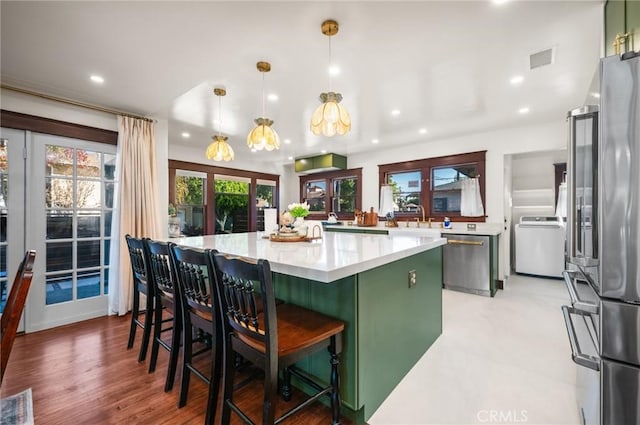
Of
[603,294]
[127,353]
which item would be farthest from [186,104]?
[603,294]

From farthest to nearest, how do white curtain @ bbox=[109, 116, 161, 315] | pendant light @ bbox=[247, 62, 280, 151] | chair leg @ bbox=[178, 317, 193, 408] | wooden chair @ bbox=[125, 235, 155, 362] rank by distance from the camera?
1. white curtain @ bbox=[109, 116, 161, 315]
2. pendant light @ bbox=[247, 62, 280, 151]
3. wooden chair @ bbox=[125, 235, 155, 362]
4. chair leg @ bbox=[178, 317, 193, 408]

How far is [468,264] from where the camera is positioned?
402 centimetres

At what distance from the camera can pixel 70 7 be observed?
5.59ft

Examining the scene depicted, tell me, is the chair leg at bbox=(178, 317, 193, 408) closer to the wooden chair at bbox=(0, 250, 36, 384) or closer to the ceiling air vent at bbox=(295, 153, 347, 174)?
the wooden chair at bbox=(0, 250, 36, 384)

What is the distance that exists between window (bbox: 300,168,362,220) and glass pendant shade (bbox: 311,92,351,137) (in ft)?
13.3

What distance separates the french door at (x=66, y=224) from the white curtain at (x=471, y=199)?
512cm

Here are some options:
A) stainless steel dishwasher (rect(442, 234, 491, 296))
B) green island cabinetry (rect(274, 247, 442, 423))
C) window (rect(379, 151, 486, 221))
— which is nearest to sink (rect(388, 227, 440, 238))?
stainless steel dishwasher (rect(442, 234, 491, 296))

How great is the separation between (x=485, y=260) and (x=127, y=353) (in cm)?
423

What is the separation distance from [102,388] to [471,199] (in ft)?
16.5

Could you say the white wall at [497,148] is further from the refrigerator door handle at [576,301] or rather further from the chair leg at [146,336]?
the chair leg at [146,336]

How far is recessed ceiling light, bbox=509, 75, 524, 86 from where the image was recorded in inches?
104

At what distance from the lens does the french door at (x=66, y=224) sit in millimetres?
2832

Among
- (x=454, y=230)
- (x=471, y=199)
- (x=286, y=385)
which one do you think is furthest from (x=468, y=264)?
(x=286, y=385)

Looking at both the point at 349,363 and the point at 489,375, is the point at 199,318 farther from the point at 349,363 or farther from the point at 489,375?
the point at 489,375
